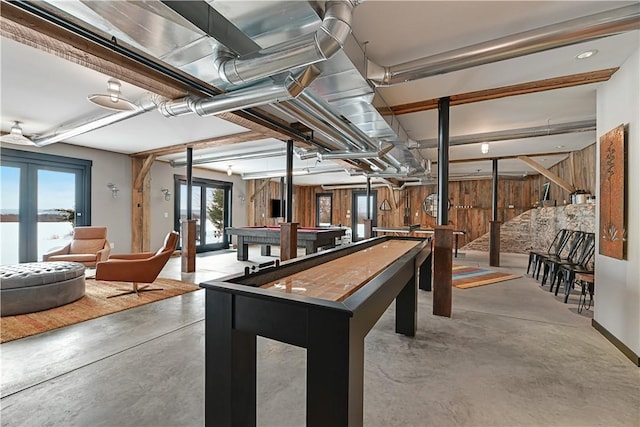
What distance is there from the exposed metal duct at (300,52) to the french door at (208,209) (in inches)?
280

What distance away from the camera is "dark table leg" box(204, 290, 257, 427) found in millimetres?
1422

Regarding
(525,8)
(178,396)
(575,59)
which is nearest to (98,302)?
(178,396)

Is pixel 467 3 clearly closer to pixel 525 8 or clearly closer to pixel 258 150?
pixel 525 8

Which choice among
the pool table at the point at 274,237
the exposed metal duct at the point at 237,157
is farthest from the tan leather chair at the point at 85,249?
the pool table at the point at 274,237

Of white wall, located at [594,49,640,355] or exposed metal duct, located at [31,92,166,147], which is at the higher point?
exposed metal duct, located at [31,92,166,147]

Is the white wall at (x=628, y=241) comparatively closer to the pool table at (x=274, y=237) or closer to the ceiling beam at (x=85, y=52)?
the ceiling beam at (x=85, y=52)

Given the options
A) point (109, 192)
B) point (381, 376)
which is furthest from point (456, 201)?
→ point (109, 192)

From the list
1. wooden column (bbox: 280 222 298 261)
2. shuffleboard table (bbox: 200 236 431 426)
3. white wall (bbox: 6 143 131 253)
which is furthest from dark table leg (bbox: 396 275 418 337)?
white wall (bbox: 6 143 131 253)

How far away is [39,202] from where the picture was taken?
5.77 meters

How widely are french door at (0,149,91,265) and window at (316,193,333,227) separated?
8713 mm

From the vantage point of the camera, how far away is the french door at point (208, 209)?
8.50 metres

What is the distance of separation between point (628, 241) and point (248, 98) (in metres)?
3.71

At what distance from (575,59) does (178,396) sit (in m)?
4.36

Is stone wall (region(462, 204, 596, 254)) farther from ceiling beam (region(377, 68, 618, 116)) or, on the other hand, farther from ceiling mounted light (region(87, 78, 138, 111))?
ceiling mounted light (region(87, 78, 138, 111))
